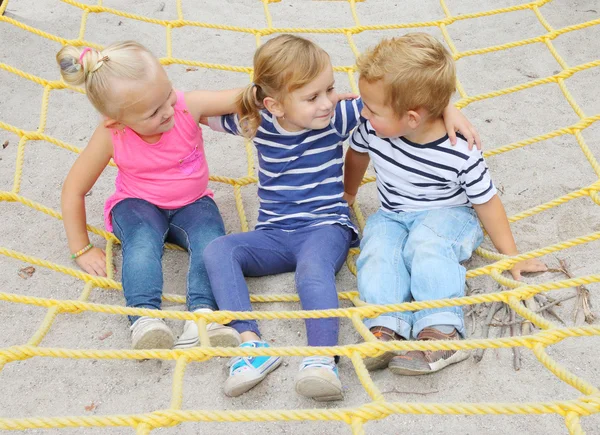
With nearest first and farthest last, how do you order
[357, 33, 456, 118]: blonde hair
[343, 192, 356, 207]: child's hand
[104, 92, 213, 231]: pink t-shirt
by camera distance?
1. [357, 33, 456, 118]: blonde hair
2. [104, 92, 213, 231]: pink t-shirt
3. [343, 192, 356, 207]: child's hand

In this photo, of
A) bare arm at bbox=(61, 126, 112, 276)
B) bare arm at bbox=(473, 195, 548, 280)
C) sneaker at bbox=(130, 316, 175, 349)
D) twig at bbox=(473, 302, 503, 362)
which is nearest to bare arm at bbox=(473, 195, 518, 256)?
bare arm at bbox=(473, 195, 548, 280)

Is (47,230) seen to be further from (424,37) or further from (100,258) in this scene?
(424,37)

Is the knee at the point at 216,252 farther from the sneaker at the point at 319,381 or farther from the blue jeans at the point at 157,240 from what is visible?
the sneaker at the point at 319,381

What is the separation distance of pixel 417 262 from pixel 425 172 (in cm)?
19

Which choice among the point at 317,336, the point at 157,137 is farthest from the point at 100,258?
the point at 317,336

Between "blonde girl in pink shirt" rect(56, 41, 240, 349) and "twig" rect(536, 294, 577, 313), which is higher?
"blonde girl in pink shirt" rect(56, 41, 240, 349)

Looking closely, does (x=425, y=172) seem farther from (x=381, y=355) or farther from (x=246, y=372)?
(x=246, y=372)

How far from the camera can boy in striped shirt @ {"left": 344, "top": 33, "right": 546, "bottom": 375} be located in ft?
Result: 4.81

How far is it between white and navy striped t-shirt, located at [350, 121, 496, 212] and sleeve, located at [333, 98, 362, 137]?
0.09ft

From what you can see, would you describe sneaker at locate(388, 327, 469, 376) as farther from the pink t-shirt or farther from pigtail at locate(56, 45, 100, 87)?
pigtail at locate(56, 45, 100, 87)

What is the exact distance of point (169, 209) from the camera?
1.75m

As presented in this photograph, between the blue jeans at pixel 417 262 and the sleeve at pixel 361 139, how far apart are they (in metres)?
0.15

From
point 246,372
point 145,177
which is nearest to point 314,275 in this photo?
point 246,372

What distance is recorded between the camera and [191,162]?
1.73m
